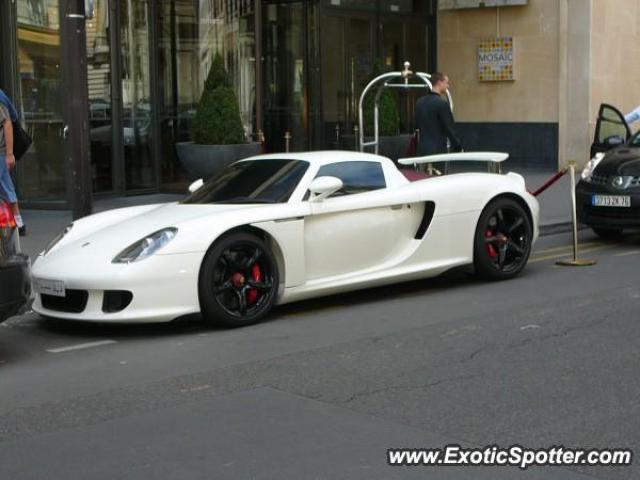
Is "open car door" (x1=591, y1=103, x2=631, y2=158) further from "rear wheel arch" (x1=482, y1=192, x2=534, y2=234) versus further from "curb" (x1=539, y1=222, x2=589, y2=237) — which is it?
"rear wheel arch" (x1=482, y1=192, x2=534, y2=234)

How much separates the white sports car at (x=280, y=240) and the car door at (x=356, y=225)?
11 mm

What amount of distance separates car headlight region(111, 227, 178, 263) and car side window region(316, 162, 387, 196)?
154 centimetres

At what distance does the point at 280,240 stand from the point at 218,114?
7405 millimetres

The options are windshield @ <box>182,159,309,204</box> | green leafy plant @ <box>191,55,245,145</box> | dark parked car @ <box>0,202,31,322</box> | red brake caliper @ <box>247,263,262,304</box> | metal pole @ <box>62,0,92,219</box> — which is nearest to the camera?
dark parked car @ <box>0,202,31,322</box>

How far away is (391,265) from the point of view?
29.5ft

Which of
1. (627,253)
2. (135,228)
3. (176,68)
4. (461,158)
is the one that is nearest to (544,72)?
(176,68)

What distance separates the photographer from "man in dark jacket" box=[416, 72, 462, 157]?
40.7 feet

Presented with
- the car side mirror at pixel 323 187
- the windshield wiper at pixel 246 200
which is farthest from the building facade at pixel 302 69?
the car side mirror at pixel 323 187

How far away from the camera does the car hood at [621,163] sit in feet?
39.3

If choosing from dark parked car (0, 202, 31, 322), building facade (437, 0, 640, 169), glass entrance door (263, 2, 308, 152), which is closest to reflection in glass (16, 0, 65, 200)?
glass entrance door (263, 2, 308, 152)

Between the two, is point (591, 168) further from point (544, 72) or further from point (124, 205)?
point (544, 72)

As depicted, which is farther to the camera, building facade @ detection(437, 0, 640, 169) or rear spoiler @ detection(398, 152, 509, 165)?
building facade @ detection(437, 0, 640, 169)

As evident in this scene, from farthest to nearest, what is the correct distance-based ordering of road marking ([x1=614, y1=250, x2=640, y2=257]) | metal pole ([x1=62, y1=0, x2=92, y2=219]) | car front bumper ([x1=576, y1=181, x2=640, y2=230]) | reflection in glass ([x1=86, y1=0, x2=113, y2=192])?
reflection in glass ([x1=86, y1=0, x2=113, y2=192]) < car front bumper ([x1=576, y1=181, x2=640, y2=230]) < road marking ([x1=614, y1=250, x2=640, y2=257]) < metal pole ([x1=62, y1=0, x2=92, y2=219])

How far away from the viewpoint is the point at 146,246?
775 centimetres
